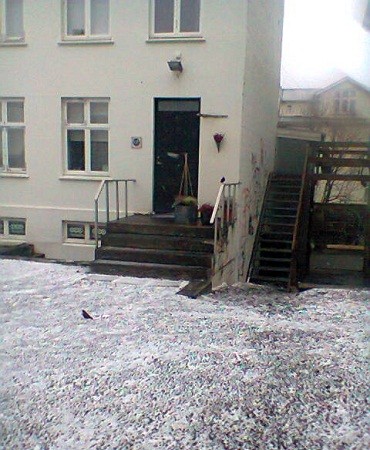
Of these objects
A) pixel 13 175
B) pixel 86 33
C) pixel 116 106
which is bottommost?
pixel 13 175

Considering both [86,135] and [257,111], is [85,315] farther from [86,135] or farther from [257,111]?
[257,111]

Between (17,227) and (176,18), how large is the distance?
5.23 meters

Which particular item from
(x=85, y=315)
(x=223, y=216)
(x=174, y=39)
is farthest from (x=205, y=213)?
(x=85, y=315)

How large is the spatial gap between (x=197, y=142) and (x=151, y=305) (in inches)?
173

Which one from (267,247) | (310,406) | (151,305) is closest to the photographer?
(310,406)

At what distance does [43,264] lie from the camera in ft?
24.6

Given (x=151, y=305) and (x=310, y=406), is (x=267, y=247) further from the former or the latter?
(x=310, y=406)

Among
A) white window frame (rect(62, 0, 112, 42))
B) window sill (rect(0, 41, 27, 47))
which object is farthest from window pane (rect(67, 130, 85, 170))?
window sill (rect(0, 41, 27, 47))

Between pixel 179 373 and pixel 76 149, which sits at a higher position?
pixel 76 149

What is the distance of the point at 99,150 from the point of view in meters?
9.09

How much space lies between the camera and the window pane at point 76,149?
9.13m

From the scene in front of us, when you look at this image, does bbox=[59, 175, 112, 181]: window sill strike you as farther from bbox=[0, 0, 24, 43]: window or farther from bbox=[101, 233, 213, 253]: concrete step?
bbox=[0, 0, 24, 43]: window

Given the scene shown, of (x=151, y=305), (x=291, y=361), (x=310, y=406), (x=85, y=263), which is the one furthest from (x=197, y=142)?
(x=310, y=406)

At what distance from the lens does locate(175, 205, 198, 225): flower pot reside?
A: 7.58 meters
